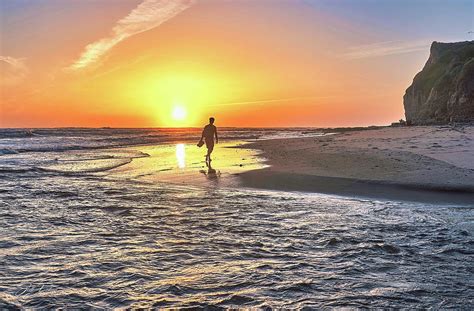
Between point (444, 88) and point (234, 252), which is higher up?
point (444, 88)

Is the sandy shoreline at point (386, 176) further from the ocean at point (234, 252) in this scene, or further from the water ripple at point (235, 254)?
the water ripple at point (235, 254)

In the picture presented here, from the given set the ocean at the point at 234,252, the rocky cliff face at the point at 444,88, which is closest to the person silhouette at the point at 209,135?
the ocean at the point at 234,252

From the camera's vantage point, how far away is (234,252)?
5.50 meters

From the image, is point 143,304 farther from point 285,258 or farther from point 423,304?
point 423,304

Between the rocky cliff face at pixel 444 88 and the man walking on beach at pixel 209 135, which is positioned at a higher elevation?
the rocky cliff face at pixel 444 88

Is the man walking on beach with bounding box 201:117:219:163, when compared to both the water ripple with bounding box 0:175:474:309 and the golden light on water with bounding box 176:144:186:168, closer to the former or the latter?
the golden light on water with bounding box 176:144:186:168

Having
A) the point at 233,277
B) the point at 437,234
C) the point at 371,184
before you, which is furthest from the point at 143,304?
the point at 371,184

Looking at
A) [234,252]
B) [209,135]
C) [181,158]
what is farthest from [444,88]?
[234,252]

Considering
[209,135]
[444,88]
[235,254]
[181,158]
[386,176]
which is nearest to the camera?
[235,254]

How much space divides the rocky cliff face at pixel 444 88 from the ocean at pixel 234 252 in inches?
1914

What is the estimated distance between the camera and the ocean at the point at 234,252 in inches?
159

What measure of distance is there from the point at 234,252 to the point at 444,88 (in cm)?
7619

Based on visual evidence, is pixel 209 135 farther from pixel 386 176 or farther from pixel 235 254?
pixel 235 254

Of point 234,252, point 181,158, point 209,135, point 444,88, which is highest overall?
point 444,88
